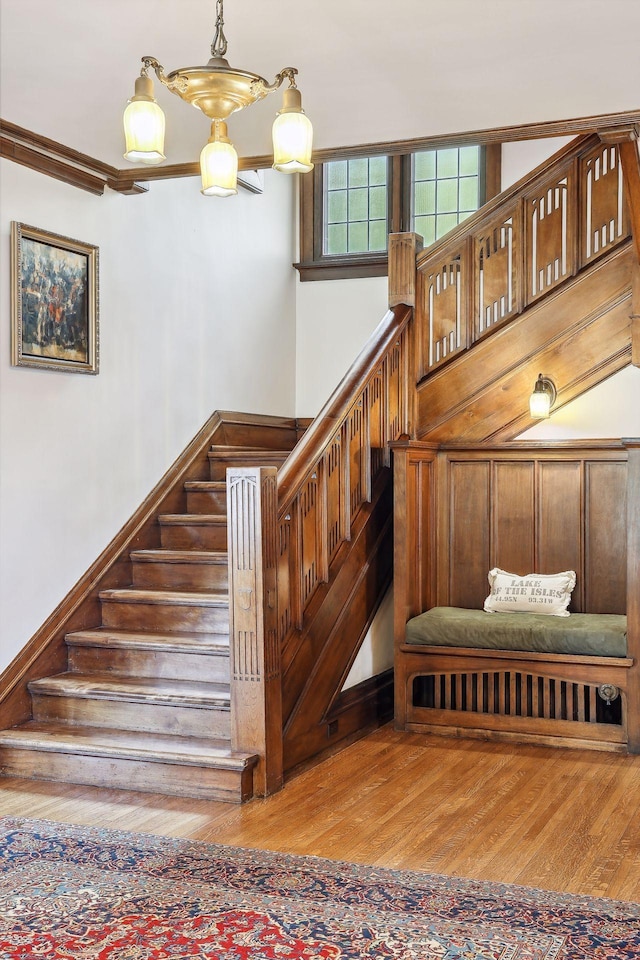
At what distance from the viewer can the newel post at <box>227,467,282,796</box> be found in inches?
174

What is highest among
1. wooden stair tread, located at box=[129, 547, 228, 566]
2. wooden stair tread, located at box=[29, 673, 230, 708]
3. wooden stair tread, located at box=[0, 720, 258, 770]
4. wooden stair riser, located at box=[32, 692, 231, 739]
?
wooden stair tread, located at box=[129, 547, 228, 566]

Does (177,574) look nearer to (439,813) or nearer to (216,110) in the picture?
(439,813)

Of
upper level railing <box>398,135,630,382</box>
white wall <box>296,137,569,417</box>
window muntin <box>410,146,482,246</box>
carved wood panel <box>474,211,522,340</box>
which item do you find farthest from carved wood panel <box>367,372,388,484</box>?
window muntin <box>410,146,482,246</box>

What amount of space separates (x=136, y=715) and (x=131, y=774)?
0.37 metres

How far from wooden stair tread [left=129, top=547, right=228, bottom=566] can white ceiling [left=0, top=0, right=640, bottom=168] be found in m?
2.15

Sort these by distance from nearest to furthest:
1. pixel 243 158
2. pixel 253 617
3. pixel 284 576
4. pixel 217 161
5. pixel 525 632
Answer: pixel 217 161 → pixel 253 617 → pixel 284 576 → pixel 243 158 → pixel 525 632

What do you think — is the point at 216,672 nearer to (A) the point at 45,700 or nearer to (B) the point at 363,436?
(A) the point at 45,700

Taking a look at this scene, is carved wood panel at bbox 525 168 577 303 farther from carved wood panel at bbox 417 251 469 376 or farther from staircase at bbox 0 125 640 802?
carved wood panel at bbox 417 251 469 376

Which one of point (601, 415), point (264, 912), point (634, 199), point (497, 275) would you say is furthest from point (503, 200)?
point (264, 912)

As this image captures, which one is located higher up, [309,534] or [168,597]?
[309,534]

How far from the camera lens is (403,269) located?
6164 millimetres

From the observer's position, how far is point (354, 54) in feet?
12.7

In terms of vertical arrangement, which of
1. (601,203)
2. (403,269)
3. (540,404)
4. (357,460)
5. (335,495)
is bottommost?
(335,495)

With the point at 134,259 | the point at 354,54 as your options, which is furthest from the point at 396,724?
the point at 354,54
